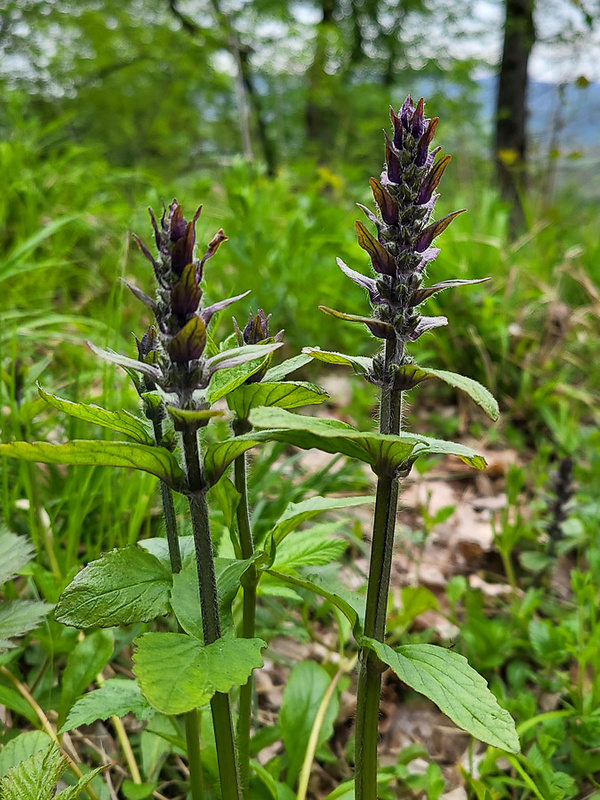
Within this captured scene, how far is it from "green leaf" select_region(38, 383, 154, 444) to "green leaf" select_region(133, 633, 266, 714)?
229 millimetres

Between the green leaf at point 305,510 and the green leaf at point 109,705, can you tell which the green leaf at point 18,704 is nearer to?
the green leaf at point 109,705

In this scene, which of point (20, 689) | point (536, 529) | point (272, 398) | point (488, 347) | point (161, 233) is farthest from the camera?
point (488, 347)

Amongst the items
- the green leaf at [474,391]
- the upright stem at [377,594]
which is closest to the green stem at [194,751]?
the upright stem at [377,594]

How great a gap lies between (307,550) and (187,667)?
371 millimetres

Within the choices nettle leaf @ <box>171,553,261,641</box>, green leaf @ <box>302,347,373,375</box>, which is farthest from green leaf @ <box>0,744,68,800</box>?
green leaf @ <box>302,347,373,375</box>

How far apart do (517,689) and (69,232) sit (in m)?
2.99

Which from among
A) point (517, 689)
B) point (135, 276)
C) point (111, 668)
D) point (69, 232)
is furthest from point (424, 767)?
point (69, 232)

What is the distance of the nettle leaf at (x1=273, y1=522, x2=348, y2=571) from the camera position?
0.92 metres

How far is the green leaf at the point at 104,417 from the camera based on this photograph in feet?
2.05

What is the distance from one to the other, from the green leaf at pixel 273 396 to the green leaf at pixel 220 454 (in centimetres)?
9

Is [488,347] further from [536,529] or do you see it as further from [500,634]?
[500,634]

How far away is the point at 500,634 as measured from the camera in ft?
4.86

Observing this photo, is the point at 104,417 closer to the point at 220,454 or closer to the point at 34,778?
the point at 220,454

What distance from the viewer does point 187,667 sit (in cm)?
62
